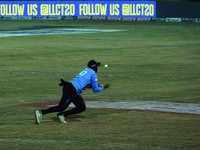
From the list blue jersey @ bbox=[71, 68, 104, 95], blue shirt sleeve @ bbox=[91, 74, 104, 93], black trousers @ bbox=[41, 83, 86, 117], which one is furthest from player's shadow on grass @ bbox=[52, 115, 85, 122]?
blue shirt sleeve @ bbox=[91, 74, 104, 93]

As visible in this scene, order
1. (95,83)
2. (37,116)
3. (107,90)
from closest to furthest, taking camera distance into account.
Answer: (95,83), (37,116), (107,90)

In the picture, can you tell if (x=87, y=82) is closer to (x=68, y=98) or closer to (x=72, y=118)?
(x=68, y=98)

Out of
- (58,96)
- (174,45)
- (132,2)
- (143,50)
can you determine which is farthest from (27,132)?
(132,2)

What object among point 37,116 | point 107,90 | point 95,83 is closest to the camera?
point 95,83

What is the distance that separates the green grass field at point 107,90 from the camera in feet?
37.0

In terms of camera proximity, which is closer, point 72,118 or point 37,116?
point 37,116

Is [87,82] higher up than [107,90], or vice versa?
[87,82]

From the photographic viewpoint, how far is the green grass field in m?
11.3

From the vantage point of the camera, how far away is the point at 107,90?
19312mm

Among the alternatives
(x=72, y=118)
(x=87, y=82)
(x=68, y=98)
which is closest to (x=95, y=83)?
(x=87, y=82)

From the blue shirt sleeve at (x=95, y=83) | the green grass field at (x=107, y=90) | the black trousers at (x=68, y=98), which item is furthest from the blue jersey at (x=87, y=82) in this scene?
the green grass field at (x=107, y=90)

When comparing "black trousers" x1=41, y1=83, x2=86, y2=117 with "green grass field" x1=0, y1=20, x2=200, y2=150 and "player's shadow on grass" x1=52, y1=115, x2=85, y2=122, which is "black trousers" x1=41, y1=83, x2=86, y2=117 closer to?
"green grass field" x1=0, y1=20, x2=200, y2=150

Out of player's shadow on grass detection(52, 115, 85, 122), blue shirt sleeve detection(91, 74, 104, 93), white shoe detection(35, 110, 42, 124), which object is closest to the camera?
blue shirt sleeve detection(91, 74, 104, 93)

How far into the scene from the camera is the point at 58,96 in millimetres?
17656
